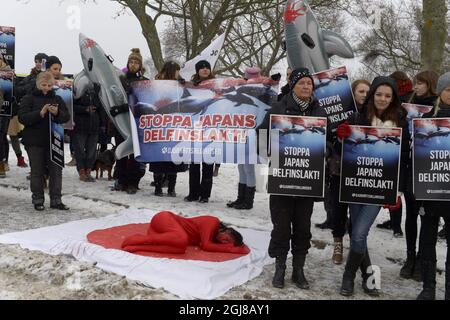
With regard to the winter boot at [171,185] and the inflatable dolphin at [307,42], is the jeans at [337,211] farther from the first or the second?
the winter boot at [171,185]

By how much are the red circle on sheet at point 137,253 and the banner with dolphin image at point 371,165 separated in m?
1.51

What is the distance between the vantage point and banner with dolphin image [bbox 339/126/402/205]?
13.8ft

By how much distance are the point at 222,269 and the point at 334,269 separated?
1.23 meters

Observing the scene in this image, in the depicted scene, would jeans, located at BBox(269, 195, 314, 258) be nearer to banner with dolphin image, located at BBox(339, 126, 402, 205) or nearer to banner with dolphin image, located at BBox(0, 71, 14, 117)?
banner with dolphin image, located at BBox(339, 126, 402, 205)

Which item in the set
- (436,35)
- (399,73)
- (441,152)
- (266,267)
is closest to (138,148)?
(266,267)

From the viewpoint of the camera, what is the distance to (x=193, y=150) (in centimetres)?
743

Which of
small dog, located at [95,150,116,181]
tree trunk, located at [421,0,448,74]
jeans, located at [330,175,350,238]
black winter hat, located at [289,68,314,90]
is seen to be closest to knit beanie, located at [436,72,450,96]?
black winter hat, located at [289,68,314,90]

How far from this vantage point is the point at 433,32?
52.0 feet

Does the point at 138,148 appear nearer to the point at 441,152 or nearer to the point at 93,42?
the point at 93,42

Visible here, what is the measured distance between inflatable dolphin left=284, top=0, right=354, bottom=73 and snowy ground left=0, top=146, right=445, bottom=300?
2.23m

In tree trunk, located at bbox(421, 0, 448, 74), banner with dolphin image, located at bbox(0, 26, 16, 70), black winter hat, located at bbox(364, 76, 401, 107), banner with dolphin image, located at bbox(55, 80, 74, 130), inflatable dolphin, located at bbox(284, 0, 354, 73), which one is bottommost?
black winter hat, located at bbox(364, 76, 401, 107)

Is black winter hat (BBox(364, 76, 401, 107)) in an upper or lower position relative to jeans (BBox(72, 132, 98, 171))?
upper

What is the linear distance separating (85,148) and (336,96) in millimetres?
5528
